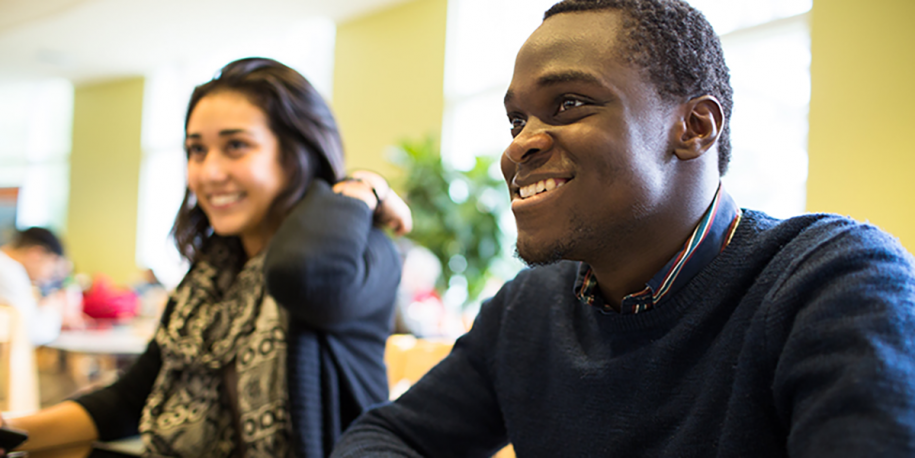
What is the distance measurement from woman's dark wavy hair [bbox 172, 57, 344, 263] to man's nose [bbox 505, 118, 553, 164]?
76cm

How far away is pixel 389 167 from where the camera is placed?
6898 mm

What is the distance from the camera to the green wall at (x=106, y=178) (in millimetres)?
10148

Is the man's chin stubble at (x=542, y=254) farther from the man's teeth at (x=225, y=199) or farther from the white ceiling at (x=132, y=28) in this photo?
the white ceiling at (x=132, y=28)

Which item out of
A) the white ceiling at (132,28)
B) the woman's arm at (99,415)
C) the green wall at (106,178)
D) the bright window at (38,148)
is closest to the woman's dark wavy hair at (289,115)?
the woman's arm at (99,415)

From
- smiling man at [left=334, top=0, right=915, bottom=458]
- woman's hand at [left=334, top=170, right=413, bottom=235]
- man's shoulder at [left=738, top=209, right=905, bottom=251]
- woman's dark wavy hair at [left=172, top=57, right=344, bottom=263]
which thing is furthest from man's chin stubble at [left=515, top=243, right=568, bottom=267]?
woman's dark wavy hair at [left=172, top=57, right=344, bottom=263]

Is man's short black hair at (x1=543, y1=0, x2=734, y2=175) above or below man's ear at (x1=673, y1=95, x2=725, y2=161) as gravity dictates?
above

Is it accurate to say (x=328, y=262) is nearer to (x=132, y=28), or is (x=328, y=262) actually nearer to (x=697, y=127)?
(x=697, y=127)

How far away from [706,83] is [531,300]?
15.7 inches

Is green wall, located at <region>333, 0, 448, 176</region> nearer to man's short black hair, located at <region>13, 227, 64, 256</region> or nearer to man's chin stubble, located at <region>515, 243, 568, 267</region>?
man's short black hair, located at <region>13, 227, 64, 256</region>

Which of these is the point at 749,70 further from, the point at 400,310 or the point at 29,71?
the point at 29,71

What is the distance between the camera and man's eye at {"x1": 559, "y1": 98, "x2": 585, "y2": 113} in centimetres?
77

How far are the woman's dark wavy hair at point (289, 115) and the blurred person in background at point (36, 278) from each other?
2568mm

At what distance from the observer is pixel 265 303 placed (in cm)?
139

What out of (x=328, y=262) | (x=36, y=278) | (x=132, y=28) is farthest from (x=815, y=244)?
(x=132, y=28)
